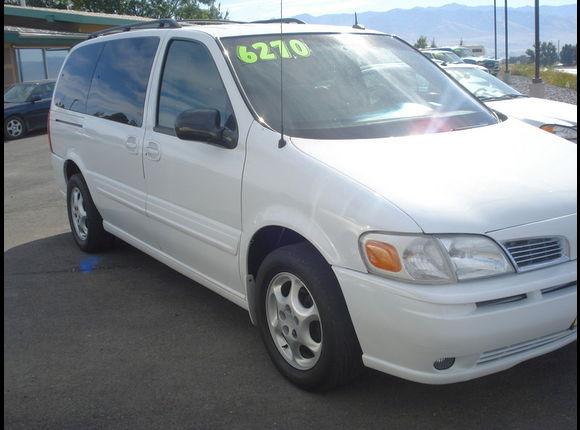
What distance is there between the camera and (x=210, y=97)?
417cm

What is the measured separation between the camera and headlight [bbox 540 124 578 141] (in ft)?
25.1

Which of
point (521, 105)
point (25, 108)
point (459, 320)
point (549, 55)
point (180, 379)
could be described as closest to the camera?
point (459, 320)

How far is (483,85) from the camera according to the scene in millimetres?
9867

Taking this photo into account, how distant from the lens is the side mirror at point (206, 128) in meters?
3.78

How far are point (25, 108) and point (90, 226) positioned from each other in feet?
42.5

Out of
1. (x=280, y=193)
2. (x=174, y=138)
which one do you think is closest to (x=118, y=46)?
(x=174, y=138)

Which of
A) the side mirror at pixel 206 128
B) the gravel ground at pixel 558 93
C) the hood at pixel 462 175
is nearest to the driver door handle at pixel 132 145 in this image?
the side mirror at pixel 206 128

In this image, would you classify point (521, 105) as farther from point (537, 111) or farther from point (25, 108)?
point (25, 108)

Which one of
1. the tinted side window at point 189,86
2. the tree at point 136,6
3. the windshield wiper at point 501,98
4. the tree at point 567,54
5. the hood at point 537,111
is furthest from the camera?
the tree at point 567,54

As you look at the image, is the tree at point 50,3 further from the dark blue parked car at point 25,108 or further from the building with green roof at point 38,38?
the dark blue parked car at point 25,108

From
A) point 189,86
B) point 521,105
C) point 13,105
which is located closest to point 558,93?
point 521,105

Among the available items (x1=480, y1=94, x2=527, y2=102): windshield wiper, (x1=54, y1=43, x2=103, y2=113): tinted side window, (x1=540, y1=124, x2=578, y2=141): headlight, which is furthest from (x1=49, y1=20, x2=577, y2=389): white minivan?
(x1=480, y1=94, x2=527, y2=102): windshield wiper

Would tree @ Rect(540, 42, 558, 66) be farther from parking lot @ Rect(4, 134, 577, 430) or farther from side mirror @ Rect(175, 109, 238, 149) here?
side mirror @ Rect(175, 109, 238, 149)

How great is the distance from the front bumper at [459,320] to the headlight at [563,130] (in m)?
5.04
